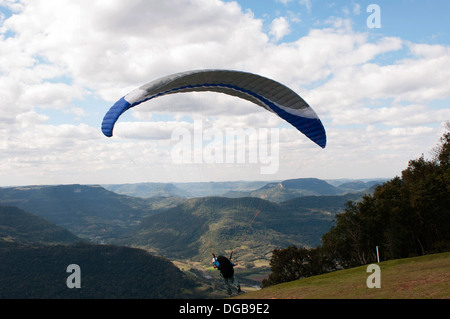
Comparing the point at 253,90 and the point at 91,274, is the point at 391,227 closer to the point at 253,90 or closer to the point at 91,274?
the point at 253,90

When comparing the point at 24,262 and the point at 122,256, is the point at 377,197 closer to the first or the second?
the point at 122,256

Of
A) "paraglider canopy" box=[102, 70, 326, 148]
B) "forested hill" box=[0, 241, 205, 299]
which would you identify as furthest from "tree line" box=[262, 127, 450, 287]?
"forested hill" box=[0, 241, 205, 299]

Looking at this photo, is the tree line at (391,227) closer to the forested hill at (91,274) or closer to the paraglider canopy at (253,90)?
the paraglider canopy at (253,90)

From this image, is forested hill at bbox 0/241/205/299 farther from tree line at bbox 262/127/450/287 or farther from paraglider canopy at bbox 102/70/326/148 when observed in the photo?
paraglider canopy at bbox 102/70/326/148

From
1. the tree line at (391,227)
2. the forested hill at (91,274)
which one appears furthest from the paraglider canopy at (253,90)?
the forested hill at (91,274)

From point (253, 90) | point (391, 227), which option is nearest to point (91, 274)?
point (391, 227)
